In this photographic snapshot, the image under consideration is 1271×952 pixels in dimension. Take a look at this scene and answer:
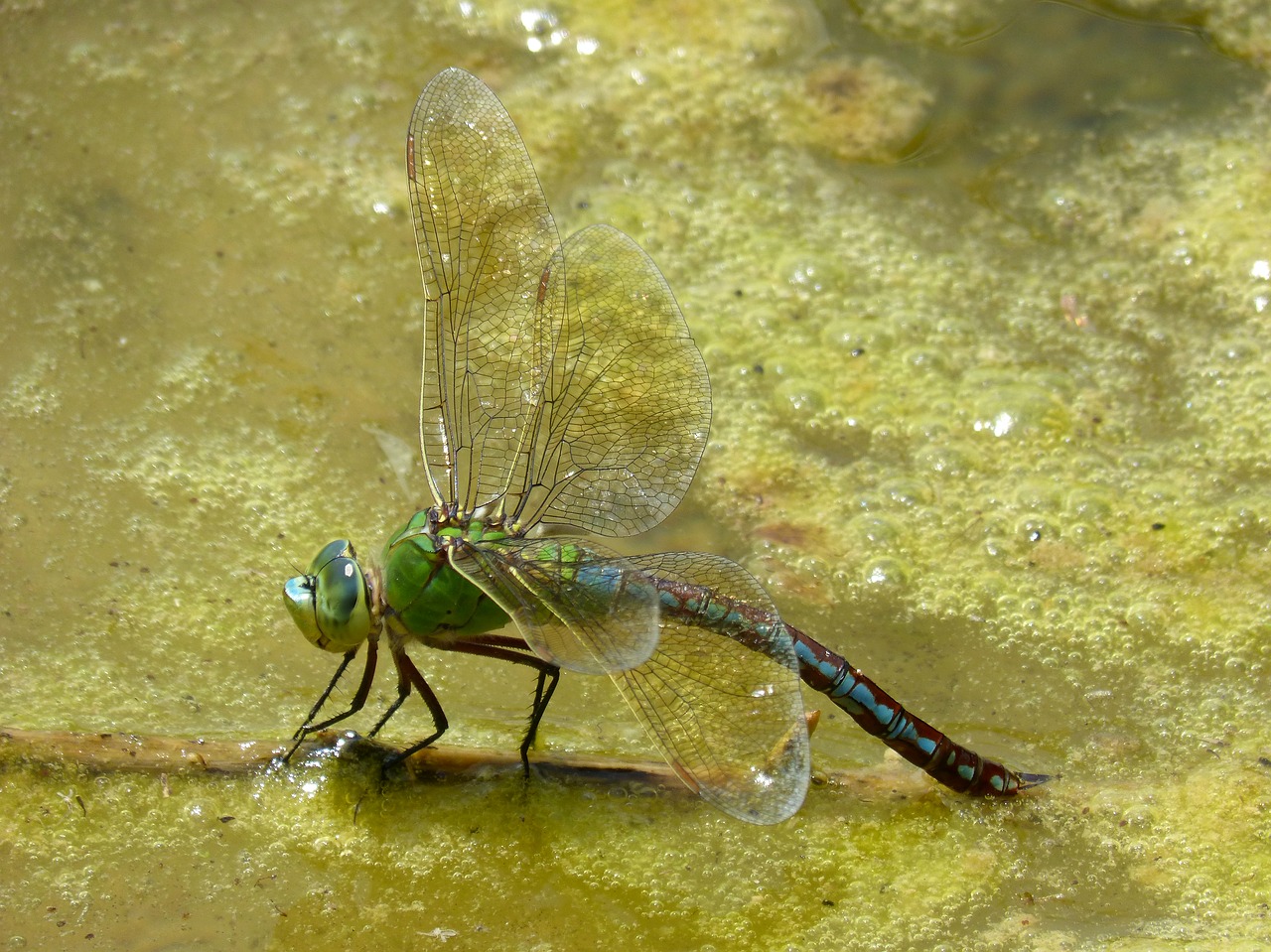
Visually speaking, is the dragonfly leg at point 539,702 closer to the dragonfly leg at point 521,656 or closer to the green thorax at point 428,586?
the dragonfly leg at point 521,656

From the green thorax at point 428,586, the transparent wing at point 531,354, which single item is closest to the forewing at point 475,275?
the transparent wing at point 531,354

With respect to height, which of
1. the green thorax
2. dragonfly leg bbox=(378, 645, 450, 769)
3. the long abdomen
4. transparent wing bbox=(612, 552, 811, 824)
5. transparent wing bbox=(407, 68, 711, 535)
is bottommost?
the long abdomen

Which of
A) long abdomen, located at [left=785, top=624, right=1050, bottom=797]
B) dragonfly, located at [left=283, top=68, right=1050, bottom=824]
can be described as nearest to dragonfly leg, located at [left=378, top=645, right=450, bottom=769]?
dragonfly, located at [left=283, top=68, right=1050, bottom=824]

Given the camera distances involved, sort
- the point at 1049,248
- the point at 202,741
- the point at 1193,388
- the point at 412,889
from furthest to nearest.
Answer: the point at 1049,248 → the point at 1193,388 → the point at 202,741 → the point at 412,889

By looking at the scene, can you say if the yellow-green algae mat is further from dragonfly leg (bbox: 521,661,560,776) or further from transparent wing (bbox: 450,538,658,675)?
transparent wing (bbox: 450,538,658,675)

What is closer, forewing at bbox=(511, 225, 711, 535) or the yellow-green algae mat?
the yellow-green algae mat

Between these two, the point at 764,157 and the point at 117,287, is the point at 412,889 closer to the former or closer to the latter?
the point at 117,287

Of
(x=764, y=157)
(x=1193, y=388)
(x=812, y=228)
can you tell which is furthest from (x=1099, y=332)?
(x=764, y=157)
